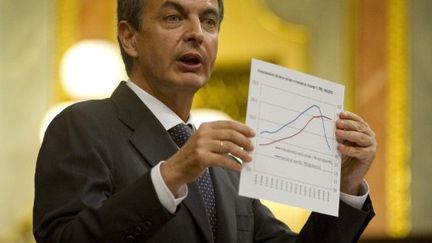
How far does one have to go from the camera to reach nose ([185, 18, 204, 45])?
259 cm

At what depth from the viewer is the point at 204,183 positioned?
2.61m

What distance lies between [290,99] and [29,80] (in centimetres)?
499

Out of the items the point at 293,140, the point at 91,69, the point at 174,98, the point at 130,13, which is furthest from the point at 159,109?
the point at 91,69

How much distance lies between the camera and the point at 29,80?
23.7ft

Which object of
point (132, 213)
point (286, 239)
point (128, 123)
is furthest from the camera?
point (286, 239)

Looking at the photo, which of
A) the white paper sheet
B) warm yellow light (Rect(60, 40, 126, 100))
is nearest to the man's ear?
the white paper sheet

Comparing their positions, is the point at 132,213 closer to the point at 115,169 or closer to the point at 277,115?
the point at 115,169

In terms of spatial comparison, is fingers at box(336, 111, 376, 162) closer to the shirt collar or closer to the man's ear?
the shirt collar

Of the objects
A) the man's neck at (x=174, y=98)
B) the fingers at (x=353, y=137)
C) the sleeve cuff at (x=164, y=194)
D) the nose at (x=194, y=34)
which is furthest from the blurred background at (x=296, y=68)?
the sleeve cuff at (x=164, y=194)

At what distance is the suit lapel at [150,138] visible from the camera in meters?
2.47

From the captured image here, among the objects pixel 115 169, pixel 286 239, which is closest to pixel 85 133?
pixel 115 169

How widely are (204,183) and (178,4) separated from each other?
43 cm

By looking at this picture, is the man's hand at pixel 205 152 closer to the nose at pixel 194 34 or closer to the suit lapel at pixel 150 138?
the suit lapel at pixel 150 138

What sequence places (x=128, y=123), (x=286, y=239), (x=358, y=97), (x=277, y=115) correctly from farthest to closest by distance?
(x=358, y=97) → (x=286, y=239) → (x=128, y=123) → (x=277, y=115)
